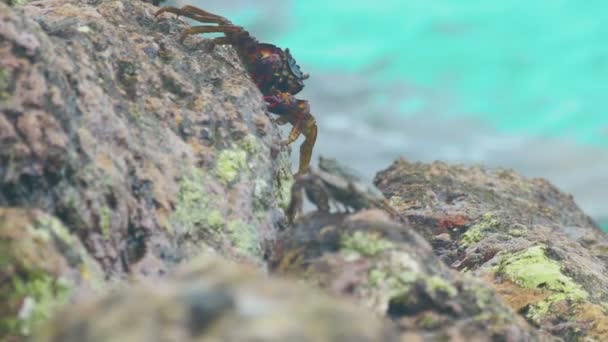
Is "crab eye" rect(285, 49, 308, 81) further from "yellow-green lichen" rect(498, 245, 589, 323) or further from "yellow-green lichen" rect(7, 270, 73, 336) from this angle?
"yellow-green lichen" rect(7, 270, 73, 336)

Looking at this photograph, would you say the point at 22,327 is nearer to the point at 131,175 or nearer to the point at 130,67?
the point at 131,175

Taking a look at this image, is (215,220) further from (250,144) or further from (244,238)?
(250,144)

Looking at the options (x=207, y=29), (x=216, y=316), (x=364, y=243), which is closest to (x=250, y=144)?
(x=207, y=29)

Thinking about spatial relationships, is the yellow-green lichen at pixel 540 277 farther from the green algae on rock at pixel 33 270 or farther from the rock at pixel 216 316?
the rock at pixel 216 316

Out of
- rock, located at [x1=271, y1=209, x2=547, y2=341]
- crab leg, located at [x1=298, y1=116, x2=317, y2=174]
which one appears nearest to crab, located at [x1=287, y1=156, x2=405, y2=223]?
rock, located at [x1=271, y1=209, x2=547, y2=341]

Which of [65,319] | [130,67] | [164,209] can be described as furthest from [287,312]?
[130,67]
